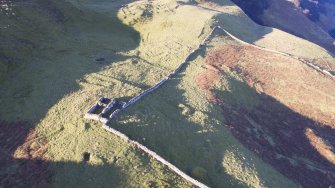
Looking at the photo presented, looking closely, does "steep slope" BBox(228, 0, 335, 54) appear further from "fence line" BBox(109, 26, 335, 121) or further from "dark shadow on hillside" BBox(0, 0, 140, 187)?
"dark shadow on hillside" BBox(0, 0, 140, 187)

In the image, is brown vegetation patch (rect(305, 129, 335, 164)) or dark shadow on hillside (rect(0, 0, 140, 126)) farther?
brown vegetation patch (rect(305, 129, 335, 164))

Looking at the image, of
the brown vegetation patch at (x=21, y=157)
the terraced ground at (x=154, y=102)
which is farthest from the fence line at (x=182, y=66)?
the brown vegetation patch at (x=21, y=157)

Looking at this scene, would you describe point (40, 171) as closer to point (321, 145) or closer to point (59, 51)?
point (59, 51)

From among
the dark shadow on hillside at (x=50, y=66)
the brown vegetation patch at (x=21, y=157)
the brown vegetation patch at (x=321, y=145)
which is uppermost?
the dark shadow on hillside at (x=50, y=66)

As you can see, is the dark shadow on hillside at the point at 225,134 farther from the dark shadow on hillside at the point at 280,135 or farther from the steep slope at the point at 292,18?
the steep slope at the point at 292,18

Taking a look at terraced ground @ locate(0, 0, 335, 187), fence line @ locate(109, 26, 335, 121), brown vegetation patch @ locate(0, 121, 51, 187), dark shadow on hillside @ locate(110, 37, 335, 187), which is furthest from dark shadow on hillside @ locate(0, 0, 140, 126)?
dark shadow on hillside @ locate(110, 37, 335, 187)

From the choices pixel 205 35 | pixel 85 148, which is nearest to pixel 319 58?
pixel 205 35
